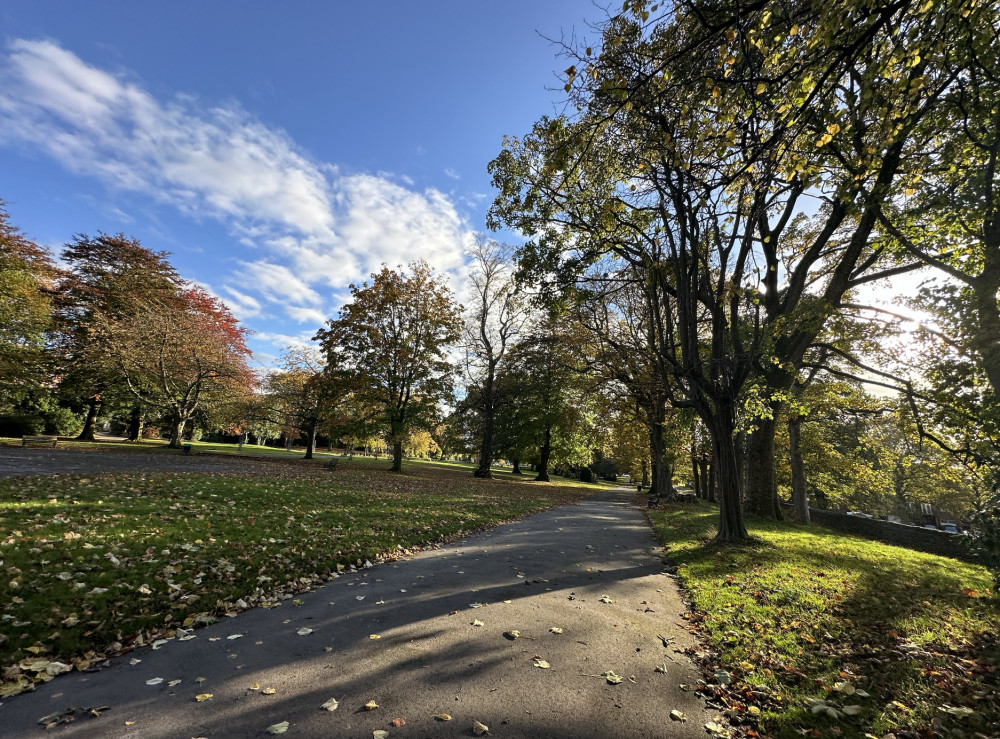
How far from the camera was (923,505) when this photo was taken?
55.6m

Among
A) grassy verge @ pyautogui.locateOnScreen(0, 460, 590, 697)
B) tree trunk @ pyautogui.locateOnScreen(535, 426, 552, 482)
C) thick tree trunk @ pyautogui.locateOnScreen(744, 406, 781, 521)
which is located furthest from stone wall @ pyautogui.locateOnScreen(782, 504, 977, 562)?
tree trunk @ pyautogui.locateOnScreen(535, 426, 552, 482)

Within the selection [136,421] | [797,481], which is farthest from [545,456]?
[136,421]

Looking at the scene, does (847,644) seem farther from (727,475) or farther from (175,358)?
(175,358)

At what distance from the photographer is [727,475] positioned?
34.1ft

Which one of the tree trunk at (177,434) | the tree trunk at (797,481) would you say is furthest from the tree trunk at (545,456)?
the tree trunk at (177,434)

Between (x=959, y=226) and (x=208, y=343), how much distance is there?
32167 mm

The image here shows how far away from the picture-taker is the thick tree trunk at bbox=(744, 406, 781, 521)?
15789mm

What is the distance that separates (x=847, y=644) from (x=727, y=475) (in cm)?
606

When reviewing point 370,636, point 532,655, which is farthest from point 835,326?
point 370,636

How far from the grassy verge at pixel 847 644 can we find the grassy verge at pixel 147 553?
17.4ft

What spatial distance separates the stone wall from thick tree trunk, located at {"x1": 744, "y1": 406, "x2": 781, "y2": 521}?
153 inches

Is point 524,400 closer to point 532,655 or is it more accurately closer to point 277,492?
point 277,492

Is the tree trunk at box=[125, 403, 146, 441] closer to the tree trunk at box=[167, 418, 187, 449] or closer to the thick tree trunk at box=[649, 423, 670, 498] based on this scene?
the tree trunk at box=[167, 418, 187, 449]

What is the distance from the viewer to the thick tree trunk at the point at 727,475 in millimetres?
10281
